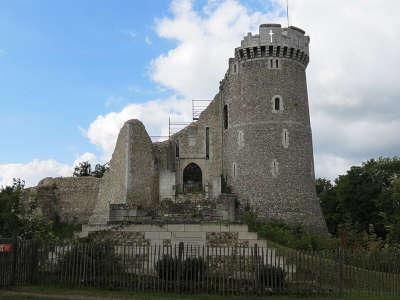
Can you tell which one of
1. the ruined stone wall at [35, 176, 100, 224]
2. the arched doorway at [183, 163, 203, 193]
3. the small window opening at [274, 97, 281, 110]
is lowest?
the ruined stone wall at [35, 176, 100, 224]

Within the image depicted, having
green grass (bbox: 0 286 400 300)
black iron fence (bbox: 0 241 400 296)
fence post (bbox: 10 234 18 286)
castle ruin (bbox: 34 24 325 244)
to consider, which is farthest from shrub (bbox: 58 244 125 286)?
castle ruin (bbox: 34 24 325 244)

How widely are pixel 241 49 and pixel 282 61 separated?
9.77 ft

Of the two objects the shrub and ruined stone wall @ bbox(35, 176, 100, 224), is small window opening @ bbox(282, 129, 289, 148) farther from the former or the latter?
the shrub

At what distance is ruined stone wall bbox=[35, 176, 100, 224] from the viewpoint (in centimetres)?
4091

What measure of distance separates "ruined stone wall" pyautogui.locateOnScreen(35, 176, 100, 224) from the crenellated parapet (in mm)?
14550

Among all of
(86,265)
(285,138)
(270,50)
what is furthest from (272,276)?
(270,50)

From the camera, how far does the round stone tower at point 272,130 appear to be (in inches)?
1433

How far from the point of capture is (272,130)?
37219 millimetres

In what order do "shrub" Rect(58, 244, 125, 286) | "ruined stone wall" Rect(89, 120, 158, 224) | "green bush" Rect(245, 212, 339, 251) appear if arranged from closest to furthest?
1. "shrub" Rect(58, 244, 125, 286)
2. "green bush" Rect(245, 212, 339, 251)
3. "ruined stone wall" Rect(89, 120, 158, 224)

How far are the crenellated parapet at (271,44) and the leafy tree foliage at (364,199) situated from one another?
12687 mm

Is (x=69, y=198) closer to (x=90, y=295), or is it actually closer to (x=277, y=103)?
(x=277, y=103)

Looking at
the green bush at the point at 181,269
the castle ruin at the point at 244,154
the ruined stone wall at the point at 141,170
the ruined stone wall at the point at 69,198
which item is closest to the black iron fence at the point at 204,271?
the green bush at the point at 181,269

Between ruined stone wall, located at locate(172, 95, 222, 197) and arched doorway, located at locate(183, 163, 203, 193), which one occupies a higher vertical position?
ruined stone wall, located at locate(172, 95, 222, 197)

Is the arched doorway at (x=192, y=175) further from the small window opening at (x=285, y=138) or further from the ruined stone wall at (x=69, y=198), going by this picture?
the small window opening at (x=285, y=138)
